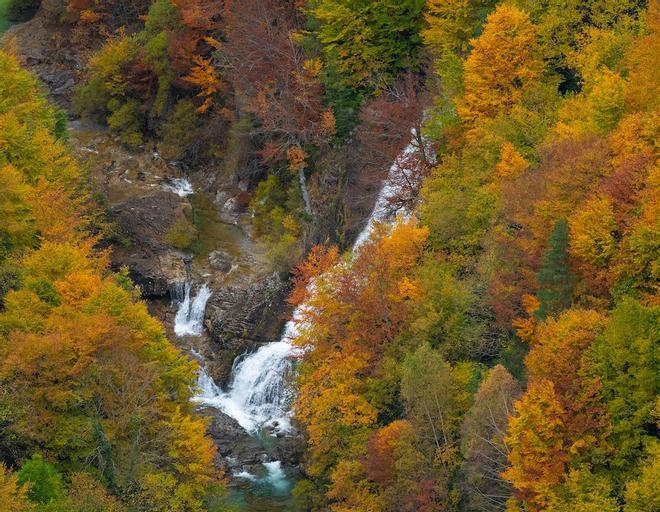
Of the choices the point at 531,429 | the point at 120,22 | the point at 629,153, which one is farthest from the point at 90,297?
the point at 120,22

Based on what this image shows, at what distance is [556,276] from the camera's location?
35.5 m

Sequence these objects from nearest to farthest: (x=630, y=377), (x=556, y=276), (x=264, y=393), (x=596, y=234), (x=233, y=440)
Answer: (x=630, y=377) < (x=596, y=234) < (x=556, y=276) < (x=233, y=440) < (x=264, y=393)

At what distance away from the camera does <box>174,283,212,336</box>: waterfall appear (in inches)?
2216

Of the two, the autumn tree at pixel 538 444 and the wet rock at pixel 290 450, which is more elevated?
the autumn tree at pixel 538 444

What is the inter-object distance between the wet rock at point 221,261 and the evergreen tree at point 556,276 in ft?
92.7

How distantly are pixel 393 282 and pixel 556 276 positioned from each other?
9535mm

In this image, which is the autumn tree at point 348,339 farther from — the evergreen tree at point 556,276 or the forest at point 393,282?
the evergreen tree at point 556,276

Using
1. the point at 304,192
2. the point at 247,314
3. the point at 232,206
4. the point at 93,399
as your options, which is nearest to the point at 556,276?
the point at 93,399

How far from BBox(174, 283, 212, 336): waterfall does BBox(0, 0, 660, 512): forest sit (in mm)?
573

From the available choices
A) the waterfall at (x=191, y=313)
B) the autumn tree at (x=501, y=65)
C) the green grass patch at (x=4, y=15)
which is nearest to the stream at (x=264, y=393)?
the waterfall at (x=191, y=313)

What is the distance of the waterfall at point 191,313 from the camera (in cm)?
5628

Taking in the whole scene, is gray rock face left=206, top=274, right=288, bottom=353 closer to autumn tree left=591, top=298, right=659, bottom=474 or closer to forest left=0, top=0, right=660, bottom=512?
forest left=0, top=0, right=660, bottom=512

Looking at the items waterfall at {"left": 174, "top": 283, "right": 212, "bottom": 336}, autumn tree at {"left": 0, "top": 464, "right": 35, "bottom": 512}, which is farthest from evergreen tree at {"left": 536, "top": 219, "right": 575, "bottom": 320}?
waterfall at {"left": 174, "top": 283, "right": 212, "bottom": 336}

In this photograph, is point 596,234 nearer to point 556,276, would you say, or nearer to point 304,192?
point 556,276
